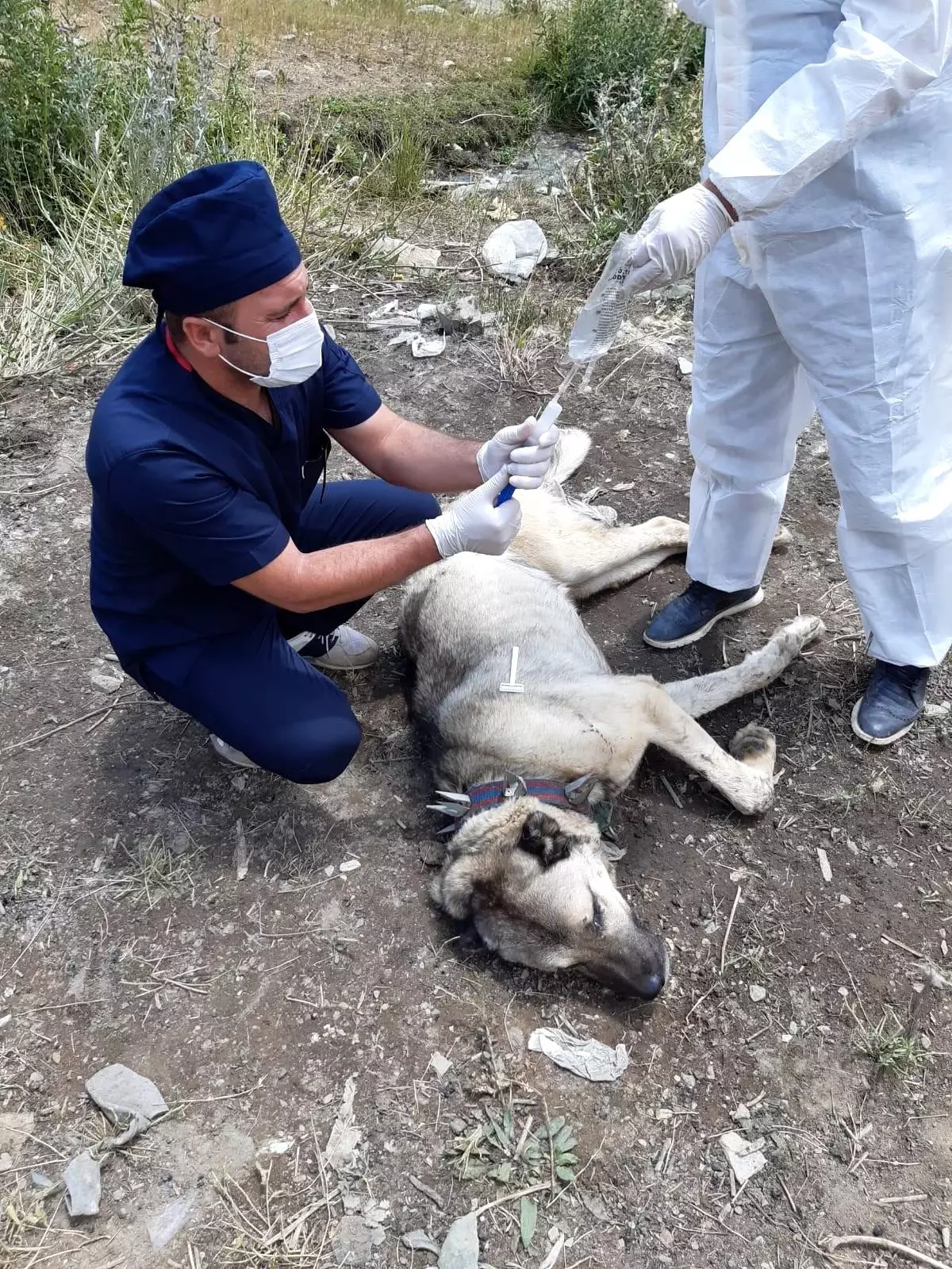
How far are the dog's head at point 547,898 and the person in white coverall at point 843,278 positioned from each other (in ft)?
3.94

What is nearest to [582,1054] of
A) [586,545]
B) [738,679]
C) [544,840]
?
[544,840]

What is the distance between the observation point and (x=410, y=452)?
3.27 metres

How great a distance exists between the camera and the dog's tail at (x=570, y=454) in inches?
177

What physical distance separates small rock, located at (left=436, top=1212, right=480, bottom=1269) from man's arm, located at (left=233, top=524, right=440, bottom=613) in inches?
68.3

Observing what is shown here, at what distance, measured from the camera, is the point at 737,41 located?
8.11ft

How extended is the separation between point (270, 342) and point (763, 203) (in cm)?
137

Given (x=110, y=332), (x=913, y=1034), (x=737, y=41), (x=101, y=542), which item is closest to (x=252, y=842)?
(x=101, y=542)

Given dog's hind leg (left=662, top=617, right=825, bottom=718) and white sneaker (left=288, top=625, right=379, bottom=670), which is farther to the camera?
white sneaker (left=288, top=625, right=379, bottom=670)

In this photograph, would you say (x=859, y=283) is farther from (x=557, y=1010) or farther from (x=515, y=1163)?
(x=515, y=1163)

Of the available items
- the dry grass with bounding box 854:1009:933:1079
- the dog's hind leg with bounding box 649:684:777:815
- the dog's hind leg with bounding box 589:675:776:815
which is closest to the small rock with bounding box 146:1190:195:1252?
the dog's hind leg with bounding box 589:675:776:815

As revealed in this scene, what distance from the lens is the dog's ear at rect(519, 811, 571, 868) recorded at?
2.83m

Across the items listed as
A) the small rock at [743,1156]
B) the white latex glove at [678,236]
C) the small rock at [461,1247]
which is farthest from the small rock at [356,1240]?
the white latex glove at [678,236]

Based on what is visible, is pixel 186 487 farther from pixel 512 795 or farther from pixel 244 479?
pixel 512 795

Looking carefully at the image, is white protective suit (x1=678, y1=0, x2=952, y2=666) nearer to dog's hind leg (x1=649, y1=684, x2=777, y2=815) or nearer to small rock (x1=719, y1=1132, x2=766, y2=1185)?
dog's hind leg (x1=649, y1=684, x2=777, y2=815)
